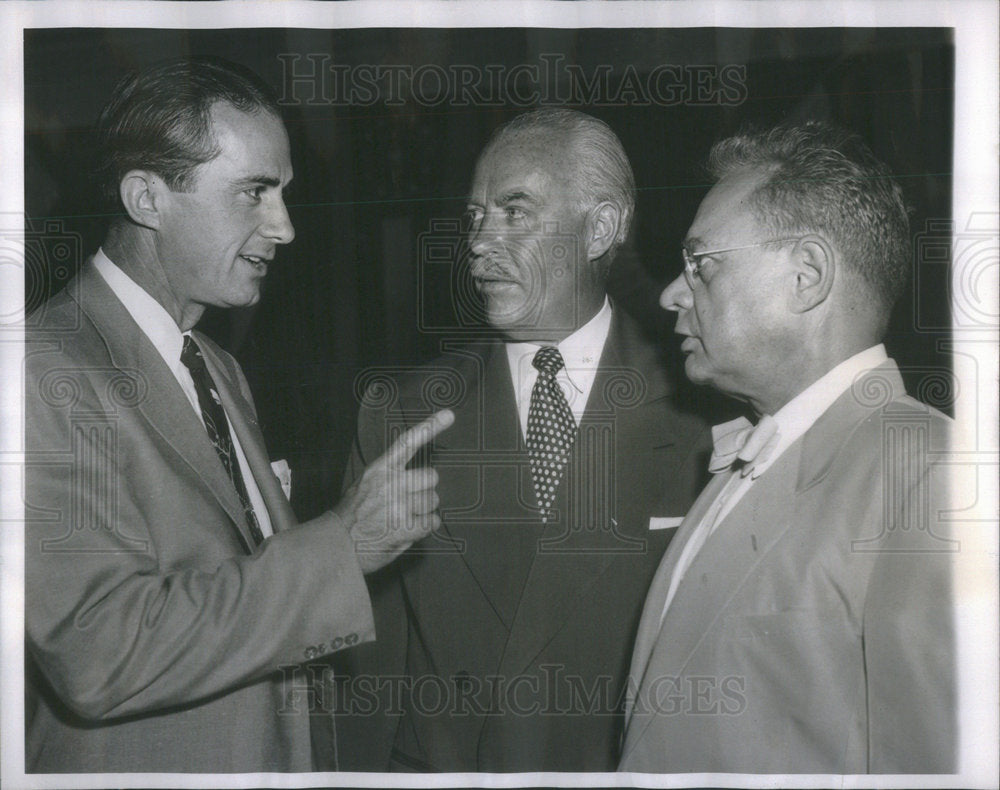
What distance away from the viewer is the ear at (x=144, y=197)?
219 cm

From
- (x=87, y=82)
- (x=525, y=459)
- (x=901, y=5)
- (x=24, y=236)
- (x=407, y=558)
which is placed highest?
(x=901, y=5)

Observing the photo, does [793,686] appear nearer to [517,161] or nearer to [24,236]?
[517,161]

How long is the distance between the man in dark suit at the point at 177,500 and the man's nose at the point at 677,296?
0.56 metres

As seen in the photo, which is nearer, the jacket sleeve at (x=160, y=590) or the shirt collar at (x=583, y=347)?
the jacket sleeve at (x=160, y=590)

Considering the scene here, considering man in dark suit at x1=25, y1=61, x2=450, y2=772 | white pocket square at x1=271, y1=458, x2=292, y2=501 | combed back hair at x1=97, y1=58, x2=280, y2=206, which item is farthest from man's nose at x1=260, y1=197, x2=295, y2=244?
white pocket square at x1=271, y1=458, x2=292, y2=501

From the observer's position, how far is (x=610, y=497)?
2.21 metres

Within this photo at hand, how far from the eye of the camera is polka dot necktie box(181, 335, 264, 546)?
7.10 feet

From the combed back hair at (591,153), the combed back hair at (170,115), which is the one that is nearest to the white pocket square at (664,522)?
the combed back hair at (591,153)

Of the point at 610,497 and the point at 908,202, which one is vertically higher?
the point at 908,202

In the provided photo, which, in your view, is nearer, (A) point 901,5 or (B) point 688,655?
(B) point 688,655

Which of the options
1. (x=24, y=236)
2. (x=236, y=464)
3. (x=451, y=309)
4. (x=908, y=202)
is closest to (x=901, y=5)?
(x=908, y=202)

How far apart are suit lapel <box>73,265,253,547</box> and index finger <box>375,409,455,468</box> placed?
0.35 metres

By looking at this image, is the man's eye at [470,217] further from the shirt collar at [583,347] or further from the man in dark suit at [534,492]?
the shirt collar at [583,347]

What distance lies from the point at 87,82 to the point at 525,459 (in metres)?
1.33
